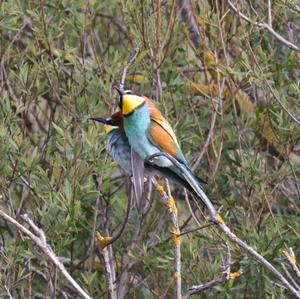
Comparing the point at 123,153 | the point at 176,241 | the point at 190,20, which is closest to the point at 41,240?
the point at 176,241

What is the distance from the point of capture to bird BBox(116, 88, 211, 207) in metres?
3.12

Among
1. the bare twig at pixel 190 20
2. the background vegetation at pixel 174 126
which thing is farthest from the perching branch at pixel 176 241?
the bare twig at pixel 190 20

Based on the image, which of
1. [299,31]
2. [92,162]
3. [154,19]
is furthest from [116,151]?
[299,31]

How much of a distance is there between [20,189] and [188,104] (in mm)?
735

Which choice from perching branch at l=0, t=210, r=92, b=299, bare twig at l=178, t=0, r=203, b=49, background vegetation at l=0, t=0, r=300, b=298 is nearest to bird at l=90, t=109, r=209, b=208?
background vegetation at l=0, t=0, r=300, b=298

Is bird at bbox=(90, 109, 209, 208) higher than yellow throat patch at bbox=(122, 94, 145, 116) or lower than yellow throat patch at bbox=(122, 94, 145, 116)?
lower

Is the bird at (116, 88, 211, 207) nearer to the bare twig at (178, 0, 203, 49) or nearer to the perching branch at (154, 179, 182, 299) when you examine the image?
the perching branch at (154, 179, 182, 299)

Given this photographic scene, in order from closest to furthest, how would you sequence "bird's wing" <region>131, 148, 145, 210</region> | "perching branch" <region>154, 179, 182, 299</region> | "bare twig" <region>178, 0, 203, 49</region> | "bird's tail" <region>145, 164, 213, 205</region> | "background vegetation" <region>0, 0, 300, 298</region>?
"perching branch" <region>154, 179, 182, 299</region>
"bird's wing" <region>131, 148, 145, 210</region>
"bird's tail" <region>145, 164, 213, 205</region>
"background vegetation" <region>0, 0, 300, 298</region>
"bare twig" <region>178, 0, 203, 49</region>

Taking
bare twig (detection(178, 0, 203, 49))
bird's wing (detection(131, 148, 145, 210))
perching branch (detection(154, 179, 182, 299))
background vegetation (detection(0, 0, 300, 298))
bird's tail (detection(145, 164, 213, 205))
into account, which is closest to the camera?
perching branch (detection(154, 179, 182, 299))

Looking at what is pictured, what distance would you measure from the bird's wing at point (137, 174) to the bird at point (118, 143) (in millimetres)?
34

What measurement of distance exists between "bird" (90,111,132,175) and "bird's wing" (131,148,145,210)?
34mm

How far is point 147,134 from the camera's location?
10.3 feet

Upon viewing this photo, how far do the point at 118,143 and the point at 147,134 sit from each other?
4.0 inches

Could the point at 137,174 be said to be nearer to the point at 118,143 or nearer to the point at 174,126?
the point at 118,143
